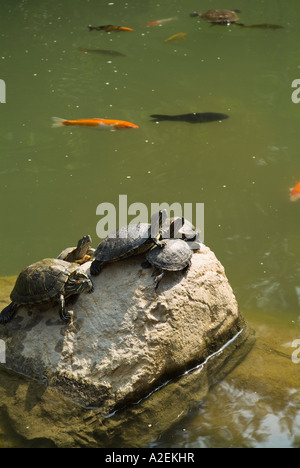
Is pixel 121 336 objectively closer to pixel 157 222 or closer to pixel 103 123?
pixel 157 222

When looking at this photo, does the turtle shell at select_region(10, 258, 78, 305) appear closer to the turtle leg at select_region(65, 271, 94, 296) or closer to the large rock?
the turtle leg at select_region(65, 271, 94, 296)

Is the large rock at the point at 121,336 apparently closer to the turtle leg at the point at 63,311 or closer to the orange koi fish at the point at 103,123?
the turtle leg at the point at 63,311

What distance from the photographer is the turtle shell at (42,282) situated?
3703 mm

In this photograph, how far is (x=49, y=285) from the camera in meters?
3.71

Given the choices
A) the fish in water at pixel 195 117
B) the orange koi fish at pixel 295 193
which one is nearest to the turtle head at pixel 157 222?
the orange koi fish at pixel 295 193

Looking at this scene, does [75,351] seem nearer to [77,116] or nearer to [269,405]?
[269,405]

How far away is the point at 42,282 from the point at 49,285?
57mm

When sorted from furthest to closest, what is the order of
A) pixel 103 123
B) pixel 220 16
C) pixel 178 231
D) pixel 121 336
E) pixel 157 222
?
pixel 220 16 → pixel 103 123 → pixel 178 231 → pixel 157 222 → pixel 121 336

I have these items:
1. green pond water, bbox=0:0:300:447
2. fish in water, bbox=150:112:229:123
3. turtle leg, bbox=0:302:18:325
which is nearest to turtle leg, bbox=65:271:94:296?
turtle leg, bbox=0:302:18:325

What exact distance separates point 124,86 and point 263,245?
4375 millimetres

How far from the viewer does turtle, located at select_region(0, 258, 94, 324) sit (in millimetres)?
3699

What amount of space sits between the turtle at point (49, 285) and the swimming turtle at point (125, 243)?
17cm

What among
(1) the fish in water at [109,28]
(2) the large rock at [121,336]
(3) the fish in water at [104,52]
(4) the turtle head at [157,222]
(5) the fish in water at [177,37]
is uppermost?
(1) the fish in water at [109,28]

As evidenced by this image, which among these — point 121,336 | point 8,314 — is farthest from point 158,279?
point 8,314
